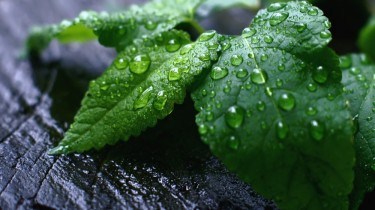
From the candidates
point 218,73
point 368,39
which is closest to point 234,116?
point 218,73

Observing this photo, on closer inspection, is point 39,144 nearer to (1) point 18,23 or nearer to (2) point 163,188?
(2) point 163,188

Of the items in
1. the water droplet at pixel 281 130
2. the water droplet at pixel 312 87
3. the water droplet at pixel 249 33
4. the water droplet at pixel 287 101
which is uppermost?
the water droplet at pixel 249 33

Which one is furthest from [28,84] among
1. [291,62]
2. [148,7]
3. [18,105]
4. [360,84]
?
[360,84]

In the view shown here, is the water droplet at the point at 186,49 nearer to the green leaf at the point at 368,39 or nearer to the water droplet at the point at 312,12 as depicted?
the water droplet at the point at 312,12

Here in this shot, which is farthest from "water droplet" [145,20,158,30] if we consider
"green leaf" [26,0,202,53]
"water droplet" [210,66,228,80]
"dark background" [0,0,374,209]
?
"water droplet" [210,66,228,80]

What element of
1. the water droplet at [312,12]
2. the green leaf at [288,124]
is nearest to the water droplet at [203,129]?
the green leaf at [288,124]

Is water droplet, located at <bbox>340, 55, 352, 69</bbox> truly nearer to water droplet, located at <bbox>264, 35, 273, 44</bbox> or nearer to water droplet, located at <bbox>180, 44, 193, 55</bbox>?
water droplet, located at <bbox>264, 35, 273, 44</bbox>
